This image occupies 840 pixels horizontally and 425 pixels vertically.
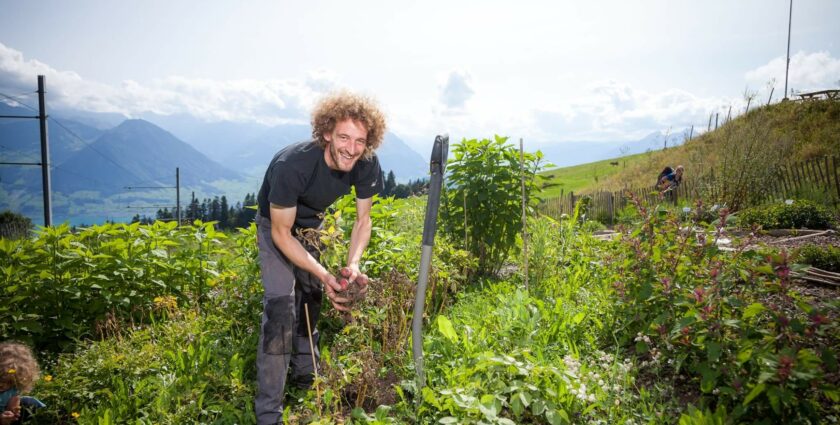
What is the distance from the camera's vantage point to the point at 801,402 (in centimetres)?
162

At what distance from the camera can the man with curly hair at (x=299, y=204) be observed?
2.29m

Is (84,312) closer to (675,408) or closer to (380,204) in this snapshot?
(380,204)

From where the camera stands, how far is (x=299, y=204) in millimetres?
2562

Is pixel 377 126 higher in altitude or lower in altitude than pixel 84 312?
higher

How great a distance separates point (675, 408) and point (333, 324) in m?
2.50

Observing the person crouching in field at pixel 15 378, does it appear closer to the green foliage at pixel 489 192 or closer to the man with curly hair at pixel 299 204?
the man with curly hair at pixel 299 204

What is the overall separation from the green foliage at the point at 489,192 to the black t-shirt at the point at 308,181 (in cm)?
205

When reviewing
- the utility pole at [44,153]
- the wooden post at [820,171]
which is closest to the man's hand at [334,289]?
the wooden post at [820,171]

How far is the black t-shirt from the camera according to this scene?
2.27m

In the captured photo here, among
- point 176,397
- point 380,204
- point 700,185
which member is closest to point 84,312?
point 176,397

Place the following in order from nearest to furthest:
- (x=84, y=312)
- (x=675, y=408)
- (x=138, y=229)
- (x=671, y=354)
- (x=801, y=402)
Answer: (x=801, y=402)
(x=675, y=408)
(x=671, y=354)
(x=84, y=312)
(x=138, y=229)

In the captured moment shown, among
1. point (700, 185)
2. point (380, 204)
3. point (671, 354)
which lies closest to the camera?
point (671, 354)

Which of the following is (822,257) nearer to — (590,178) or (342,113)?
(342,113)

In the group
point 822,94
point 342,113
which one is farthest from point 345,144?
point 822,94
